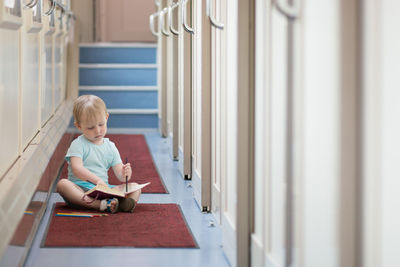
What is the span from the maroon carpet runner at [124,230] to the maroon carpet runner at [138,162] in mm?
671

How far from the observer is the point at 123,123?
705cm

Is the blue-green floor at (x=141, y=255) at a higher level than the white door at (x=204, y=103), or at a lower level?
lower

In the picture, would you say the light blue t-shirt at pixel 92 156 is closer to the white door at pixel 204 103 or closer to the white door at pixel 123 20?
the white door at pixel 204 103

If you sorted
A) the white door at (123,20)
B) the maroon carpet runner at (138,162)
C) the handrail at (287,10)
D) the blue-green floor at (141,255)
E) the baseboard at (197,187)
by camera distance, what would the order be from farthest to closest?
the white door at (123,20) < the maroon carpet runner at (138,162) < the baseboard at (197,187) < the blue-green floor at (141,255) < the handrail at (287,10)

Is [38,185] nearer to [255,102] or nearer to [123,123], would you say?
[255,102]

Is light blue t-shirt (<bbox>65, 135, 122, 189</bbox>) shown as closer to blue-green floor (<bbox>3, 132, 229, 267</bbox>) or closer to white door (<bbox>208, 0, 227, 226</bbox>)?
blue-green floor (<bbox>3, 132, 229, 267</bbox>)

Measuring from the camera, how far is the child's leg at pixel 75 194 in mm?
3123

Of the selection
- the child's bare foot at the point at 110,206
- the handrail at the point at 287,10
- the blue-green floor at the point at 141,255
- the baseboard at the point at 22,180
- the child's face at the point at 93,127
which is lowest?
the blue-green floor at the point at 141,255

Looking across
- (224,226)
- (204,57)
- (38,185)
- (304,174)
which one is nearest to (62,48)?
(204,57)

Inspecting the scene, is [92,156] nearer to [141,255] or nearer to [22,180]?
[22,180]

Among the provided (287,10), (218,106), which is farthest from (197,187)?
(287,10)

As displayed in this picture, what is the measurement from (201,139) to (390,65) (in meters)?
2.06

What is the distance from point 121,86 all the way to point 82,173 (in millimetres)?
4004

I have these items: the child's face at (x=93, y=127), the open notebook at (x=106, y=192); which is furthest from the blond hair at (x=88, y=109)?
the open notebook at (x=106, y=192)
